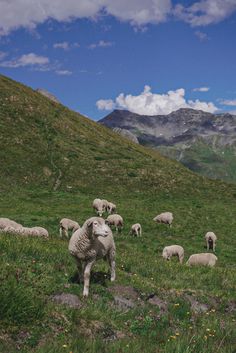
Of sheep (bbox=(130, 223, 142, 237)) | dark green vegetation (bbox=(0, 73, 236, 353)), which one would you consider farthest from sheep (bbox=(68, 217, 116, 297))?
sheep (bbox=(130, 223, 142, 237))

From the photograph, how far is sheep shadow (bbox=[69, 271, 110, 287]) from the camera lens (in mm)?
12175

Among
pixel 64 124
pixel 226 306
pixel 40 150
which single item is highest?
pixel 64 124

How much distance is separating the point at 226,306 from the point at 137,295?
317 cm

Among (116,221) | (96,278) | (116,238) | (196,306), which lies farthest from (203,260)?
(116,221)

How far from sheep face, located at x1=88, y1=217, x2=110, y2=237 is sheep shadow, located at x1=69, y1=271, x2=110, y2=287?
1.39 meters

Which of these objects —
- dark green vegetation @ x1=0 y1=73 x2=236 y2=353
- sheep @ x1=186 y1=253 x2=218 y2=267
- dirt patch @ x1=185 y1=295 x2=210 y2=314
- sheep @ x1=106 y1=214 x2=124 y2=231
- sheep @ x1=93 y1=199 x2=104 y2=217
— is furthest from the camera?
sheep @ x1=93 y1=199 x2=104 y2=217

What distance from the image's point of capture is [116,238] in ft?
104

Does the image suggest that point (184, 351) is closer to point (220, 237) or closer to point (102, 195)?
point (220, 237)

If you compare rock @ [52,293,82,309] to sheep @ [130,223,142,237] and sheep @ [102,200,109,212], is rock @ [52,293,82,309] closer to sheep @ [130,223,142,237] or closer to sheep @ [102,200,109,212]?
sheep @ [130,223,142,237]

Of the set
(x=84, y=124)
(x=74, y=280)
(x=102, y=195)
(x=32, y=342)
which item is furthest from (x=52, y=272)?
(x=84, y=124)

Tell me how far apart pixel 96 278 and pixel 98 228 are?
208 cm

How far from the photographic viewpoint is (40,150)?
56.1 meters

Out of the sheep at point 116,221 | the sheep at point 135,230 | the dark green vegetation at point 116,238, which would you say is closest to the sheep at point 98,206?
the dark green vegetation at point 116,238

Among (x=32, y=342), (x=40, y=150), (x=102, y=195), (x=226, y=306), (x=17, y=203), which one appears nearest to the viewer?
(x=32, y=342)
